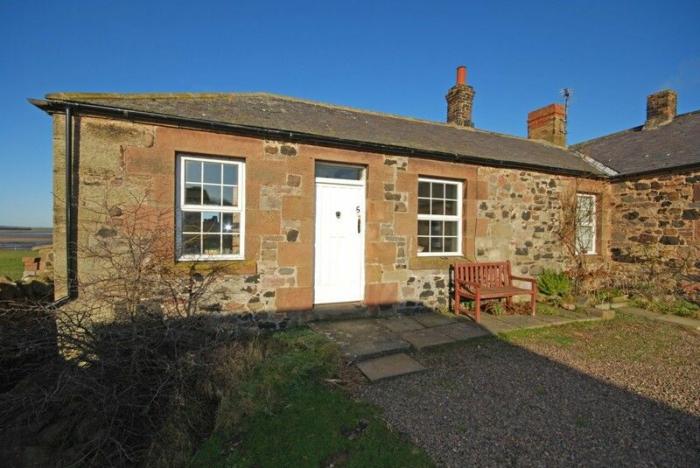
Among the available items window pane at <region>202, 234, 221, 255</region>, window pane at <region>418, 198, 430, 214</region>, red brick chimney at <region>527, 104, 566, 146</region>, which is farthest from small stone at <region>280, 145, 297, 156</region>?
red brick chimney at <region>527, 104, 566, 146</region>

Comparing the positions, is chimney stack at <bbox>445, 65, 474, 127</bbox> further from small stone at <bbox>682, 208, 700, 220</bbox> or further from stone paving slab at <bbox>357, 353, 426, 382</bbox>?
stone paving slab at <bbox>357, 353, 426, 382</bbox>

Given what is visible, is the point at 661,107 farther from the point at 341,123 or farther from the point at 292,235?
the point at 292,235

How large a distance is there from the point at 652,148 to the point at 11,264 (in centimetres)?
1941

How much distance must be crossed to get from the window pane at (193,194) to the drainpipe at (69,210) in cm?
139

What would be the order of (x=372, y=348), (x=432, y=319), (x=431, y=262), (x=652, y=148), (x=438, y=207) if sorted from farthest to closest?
(x=652, y=148) → (x=438, y=207) → (x=431, y=262) → (x=432, y=319) → (x=372, y=348)

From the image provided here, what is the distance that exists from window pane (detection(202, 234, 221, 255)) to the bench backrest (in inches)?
174

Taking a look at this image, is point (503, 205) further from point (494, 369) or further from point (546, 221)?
point (494, 369)

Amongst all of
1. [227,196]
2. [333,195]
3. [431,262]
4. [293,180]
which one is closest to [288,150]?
[293,180]

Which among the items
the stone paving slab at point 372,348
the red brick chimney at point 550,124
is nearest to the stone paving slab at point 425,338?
the stone paving slab at point 372,348

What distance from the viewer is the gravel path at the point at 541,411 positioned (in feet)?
8.97

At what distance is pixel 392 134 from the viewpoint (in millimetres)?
6953

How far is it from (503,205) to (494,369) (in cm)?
431

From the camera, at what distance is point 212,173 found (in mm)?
5324

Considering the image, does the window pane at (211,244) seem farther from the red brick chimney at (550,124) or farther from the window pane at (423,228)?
the red brick chimney at (550,124)
